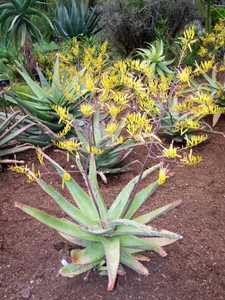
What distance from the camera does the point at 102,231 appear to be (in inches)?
96.0

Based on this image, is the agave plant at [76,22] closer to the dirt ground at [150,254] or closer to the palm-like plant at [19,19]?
the palm-like plant at [19,19]

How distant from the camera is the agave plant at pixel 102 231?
245cm

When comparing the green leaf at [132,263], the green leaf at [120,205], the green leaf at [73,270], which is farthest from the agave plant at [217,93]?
the green leaf at [73,270]

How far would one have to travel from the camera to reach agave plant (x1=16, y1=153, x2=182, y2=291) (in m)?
2.45

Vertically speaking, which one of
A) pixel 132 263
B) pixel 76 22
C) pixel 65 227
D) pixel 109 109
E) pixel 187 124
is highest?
pixel 109 109

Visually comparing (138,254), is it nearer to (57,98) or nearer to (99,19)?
(57,98)

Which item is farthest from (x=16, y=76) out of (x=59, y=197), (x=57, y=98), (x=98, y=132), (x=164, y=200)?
(x=59, y=197)

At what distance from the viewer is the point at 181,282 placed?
265 centimetres

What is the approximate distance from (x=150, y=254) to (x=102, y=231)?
55 cm

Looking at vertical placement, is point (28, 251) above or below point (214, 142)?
above

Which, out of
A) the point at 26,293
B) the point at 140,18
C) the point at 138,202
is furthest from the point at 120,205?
the point at 140,18

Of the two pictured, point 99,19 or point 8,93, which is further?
point 99,19

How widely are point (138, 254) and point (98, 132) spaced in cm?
153

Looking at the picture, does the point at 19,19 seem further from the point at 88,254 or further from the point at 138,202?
the point at 88,254
